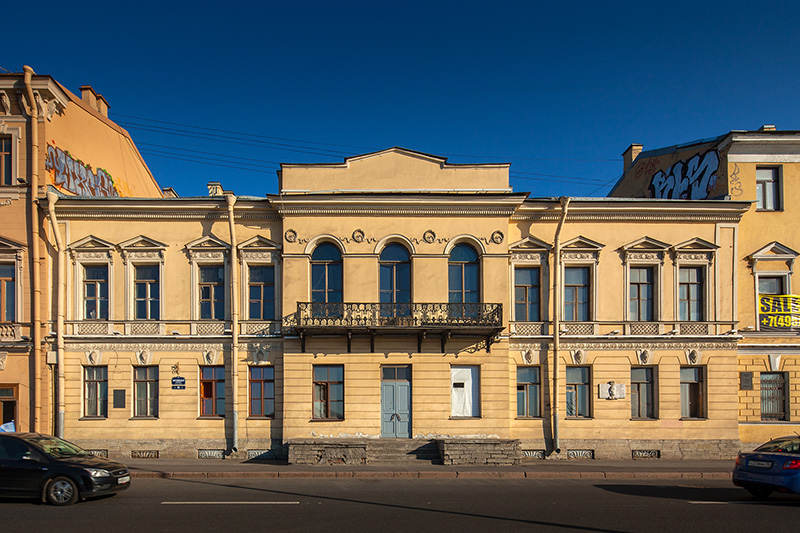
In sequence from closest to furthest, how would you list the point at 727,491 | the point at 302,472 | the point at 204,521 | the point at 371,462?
the point at 204,521 → the point at 727,491 → the point at 302,472 → the point at 371,462

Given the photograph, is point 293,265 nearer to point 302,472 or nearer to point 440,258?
point 440,258

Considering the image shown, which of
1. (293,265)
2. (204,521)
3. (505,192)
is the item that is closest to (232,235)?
(293,265)

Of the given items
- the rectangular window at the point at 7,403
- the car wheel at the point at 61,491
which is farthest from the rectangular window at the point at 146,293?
the car wheel at the point at 61,491

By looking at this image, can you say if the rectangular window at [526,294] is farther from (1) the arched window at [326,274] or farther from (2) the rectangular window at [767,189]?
(2) the rectangular window at [767,189]

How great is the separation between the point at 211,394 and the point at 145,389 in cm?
231

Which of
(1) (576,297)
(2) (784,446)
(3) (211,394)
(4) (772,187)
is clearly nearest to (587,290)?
(1) (576,297)

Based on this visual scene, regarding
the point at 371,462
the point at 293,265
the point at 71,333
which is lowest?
the point at 371,462

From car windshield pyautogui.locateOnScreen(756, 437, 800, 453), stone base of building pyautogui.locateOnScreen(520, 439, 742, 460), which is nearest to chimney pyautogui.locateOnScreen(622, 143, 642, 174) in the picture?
stone base of building pyautogui.locateOnScreen(520, 439, 742, 460)

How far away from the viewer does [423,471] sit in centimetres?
1691

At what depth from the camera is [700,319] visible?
2091 cm

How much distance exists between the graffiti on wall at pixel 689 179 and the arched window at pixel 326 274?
48.6ft

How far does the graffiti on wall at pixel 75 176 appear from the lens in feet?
67.6

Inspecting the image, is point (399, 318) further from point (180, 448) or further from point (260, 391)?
point (180, 448)

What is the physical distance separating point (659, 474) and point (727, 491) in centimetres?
240
